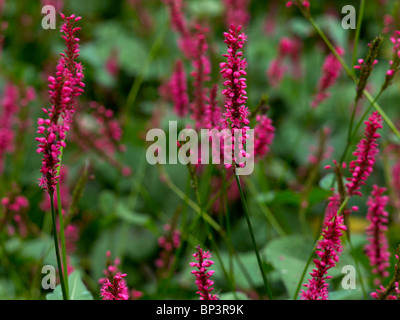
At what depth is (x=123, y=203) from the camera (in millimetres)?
1680

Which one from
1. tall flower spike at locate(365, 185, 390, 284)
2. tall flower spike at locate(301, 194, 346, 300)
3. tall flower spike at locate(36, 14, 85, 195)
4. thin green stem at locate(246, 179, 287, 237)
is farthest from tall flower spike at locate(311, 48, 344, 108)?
tall flower spike at locate(36, 14, 85, 195)

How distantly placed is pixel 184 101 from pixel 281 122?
1.03m

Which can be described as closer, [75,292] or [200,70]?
[75,292]

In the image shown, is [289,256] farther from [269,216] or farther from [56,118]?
[56,118]

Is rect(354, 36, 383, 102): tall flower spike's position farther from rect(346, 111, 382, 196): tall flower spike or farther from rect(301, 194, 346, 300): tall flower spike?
rect(301, 194, 346, 300): tall flower spike

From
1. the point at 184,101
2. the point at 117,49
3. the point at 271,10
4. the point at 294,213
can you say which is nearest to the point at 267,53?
the point at 271,10

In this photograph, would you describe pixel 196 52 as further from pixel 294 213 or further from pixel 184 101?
pixel 294 213

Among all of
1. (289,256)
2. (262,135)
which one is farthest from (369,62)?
(289,256)

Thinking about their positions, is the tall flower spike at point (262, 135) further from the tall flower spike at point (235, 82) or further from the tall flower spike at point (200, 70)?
the tall flower spike at point (235, 82)

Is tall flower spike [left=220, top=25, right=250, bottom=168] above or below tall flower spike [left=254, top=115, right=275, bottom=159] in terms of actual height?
below

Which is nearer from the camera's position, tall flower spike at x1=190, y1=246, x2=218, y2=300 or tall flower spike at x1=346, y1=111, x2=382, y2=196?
tall flower spike at x1=190, y1=246, x2=218, y2=300

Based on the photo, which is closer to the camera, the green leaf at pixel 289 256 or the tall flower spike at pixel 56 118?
the tall flower spike at pixel 56 118

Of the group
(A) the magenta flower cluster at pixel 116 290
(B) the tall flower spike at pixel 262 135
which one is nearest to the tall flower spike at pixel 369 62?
(B) the tall flower spike at pixel 262 135

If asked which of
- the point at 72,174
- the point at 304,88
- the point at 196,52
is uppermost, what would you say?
the point at 304,88
